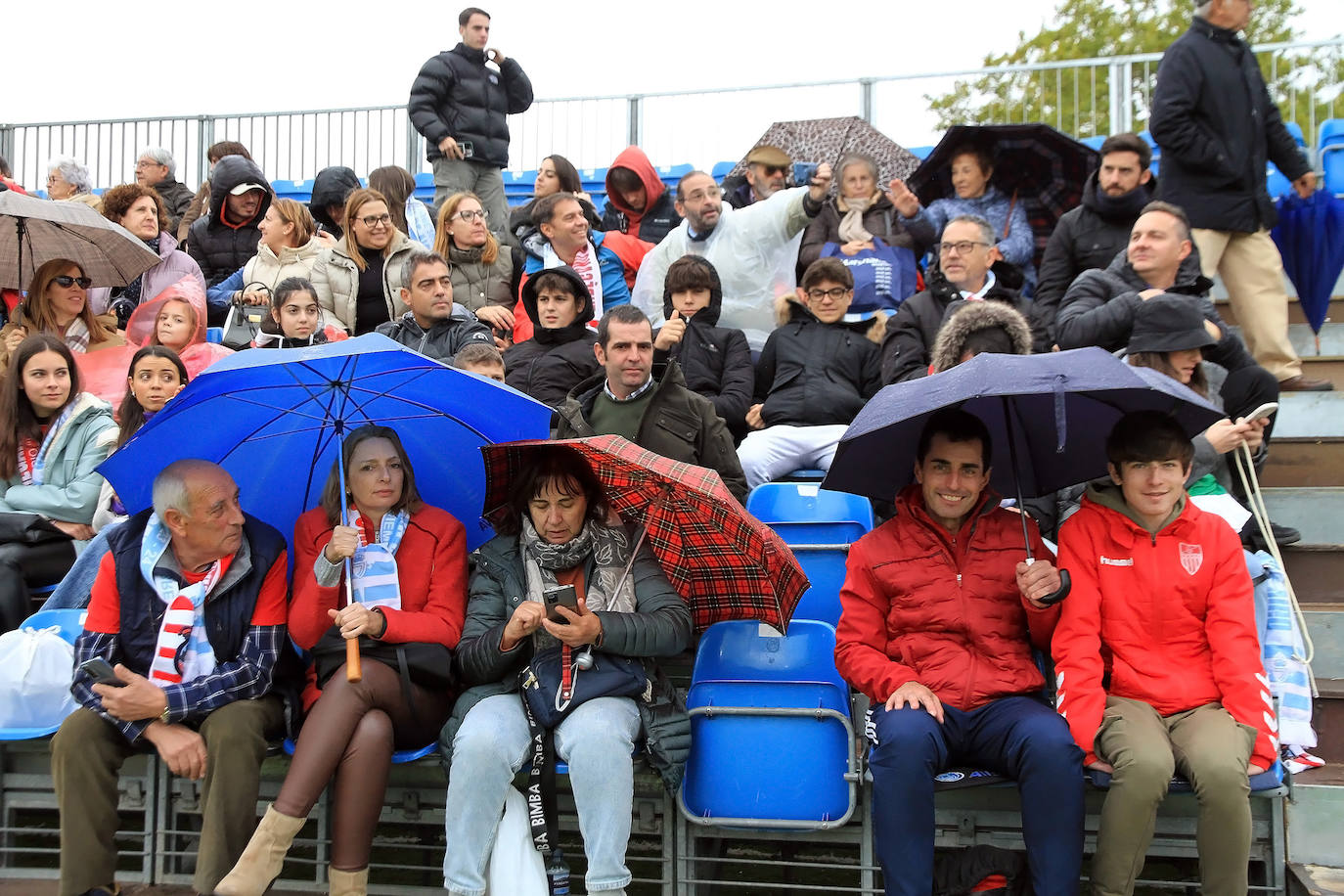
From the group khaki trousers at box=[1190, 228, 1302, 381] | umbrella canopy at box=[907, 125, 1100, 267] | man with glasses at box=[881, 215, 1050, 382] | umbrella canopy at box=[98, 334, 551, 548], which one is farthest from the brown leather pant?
umbrella canopy at box=[907, 125, 1100, 267]

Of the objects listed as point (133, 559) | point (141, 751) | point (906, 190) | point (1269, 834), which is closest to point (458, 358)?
point (133, 559)

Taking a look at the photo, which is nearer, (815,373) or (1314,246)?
(815,373)

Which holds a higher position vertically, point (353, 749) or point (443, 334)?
point (443, 334)

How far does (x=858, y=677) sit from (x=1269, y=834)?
4.05 ft

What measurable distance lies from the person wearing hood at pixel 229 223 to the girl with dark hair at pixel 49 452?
3.20 metres

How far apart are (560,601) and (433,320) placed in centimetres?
303

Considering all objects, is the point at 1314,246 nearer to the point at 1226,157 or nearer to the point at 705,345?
the point at 1226,157

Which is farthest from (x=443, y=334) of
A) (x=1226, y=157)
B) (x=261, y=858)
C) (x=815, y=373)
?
(x=1226, y=157)

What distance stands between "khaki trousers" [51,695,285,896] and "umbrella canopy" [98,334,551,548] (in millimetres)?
742

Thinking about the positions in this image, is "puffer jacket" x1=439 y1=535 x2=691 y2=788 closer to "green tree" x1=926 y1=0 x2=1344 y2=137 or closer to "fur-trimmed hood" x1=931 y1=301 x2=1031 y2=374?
"fur-trimmed hood" x1=931 y1=301 x2=1031 y2=374

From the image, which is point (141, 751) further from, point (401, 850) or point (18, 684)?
point (401, 850)

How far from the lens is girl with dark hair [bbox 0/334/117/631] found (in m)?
5.07

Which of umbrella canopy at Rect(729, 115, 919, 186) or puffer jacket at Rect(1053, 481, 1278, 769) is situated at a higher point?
umbrella canopy at Rect(729, 115, 919, 186)

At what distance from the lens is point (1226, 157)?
6.25 metres
